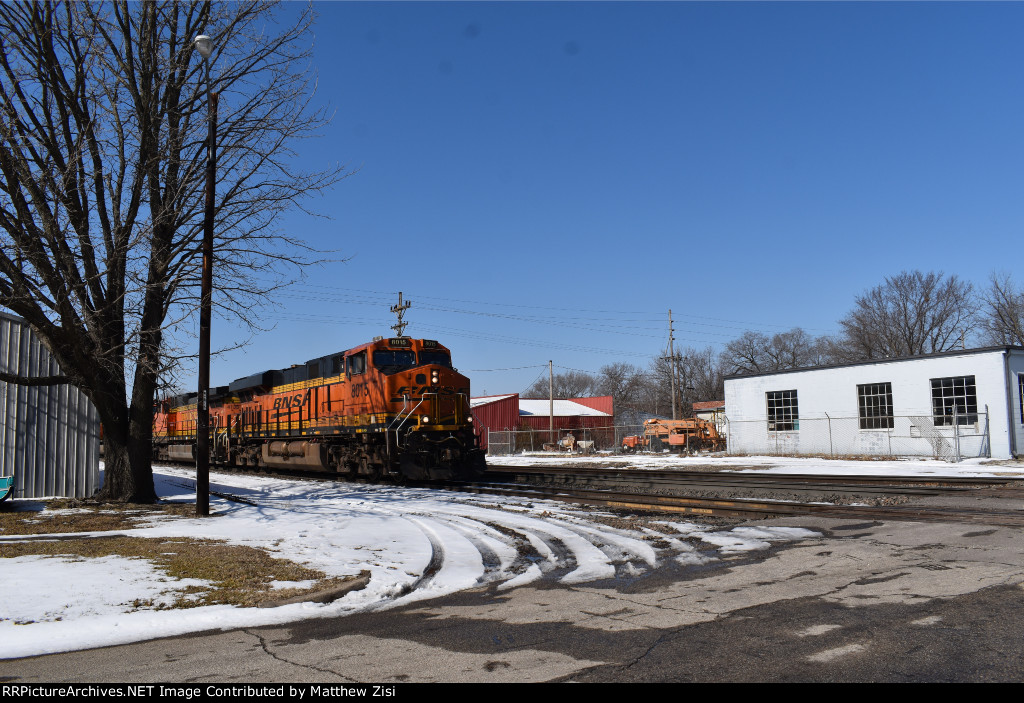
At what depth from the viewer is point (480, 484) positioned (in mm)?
20328

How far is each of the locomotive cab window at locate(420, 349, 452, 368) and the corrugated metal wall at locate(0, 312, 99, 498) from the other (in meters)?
8.17

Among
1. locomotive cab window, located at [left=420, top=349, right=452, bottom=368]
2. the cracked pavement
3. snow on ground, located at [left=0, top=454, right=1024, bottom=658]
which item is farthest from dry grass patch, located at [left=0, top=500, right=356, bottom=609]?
locomotive cab window, located at [left=420, top=349, right=452, bottom=368]

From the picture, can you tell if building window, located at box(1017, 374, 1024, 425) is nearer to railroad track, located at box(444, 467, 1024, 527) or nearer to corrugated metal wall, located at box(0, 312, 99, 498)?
railroad track, located at box(444, 467, 1024, 527)

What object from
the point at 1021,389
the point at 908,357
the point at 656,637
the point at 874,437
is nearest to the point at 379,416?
the point at 656,637

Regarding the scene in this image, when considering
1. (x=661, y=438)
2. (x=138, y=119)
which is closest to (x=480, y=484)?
(x=138, y=119)

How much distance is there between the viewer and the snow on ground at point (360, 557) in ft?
20.5

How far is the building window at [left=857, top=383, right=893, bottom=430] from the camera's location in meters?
29.8

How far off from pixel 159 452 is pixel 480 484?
25.1m

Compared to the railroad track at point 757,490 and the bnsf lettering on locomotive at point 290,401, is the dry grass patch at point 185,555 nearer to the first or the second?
the railroad track at point 757,490

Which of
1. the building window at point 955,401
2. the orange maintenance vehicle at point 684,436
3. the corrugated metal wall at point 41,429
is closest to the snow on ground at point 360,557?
the corrugated metal wall at point 41,429

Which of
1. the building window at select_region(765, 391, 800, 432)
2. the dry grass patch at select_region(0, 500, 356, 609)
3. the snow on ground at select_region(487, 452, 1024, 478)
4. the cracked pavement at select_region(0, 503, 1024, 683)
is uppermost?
the building window at select_region(765, 391, 800, 432)

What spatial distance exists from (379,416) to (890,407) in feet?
70.1

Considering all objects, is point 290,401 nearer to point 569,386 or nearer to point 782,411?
point 782,411

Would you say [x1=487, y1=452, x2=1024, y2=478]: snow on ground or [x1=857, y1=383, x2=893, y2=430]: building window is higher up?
[x1=857, y1=383, x2=893, y2=430]: building window
